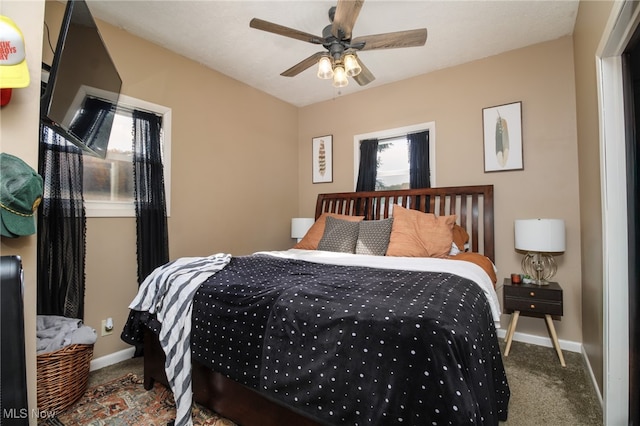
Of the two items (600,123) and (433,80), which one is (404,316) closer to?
(600,123)

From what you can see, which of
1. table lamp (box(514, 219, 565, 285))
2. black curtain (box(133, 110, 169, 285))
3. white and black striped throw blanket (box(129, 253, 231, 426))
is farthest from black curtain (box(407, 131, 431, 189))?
black curtain (box(133, 110, 169, 285))

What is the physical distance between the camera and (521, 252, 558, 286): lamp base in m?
2.64

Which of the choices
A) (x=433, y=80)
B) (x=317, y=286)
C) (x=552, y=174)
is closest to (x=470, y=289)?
(x=317, y=286)

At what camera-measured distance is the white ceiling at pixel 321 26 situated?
2.34 metres

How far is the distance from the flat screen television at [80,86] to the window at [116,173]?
1.22 ft

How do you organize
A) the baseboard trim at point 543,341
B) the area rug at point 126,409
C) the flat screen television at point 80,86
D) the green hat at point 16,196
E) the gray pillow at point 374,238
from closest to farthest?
1. the green hat at point 16,196
2. the flat screen television at point 80,86
3. the area rug at point 126,409
4. the baseboard trim at point 543,341
5. the gray pillow at point 374,238

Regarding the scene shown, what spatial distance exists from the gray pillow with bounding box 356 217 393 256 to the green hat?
7.91ft

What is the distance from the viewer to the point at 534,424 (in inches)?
65.6

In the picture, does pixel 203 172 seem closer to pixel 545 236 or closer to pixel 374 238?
pixel 374 238

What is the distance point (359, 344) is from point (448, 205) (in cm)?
252

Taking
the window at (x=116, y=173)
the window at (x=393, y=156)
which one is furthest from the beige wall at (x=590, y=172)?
the window at (x=116, y=173)

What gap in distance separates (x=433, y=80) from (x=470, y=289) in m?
2.68

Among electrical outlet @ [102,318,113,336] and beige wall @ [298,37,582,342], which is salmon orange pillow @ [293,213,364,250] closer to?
beige wall @ [298,37,582,342]

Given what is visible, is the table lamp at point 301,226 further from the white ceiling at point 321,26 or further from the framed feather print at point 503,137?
the framed feather print at point 503,137
